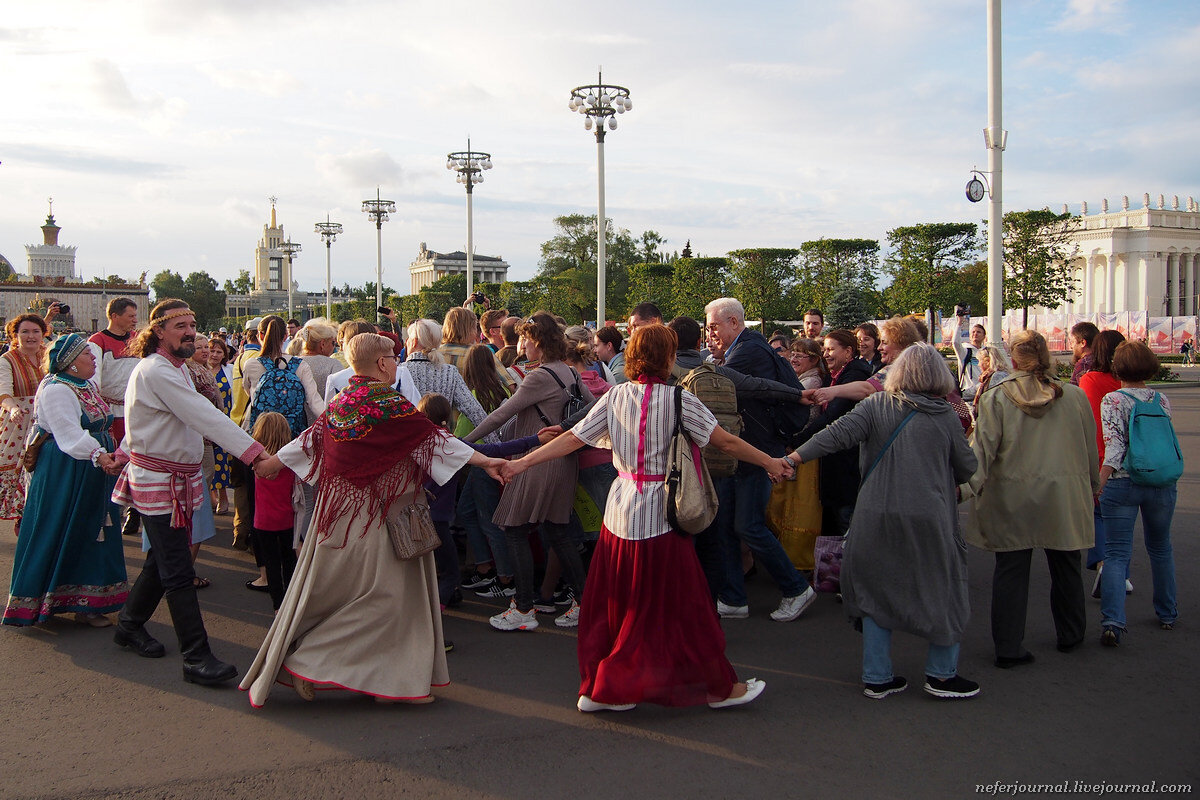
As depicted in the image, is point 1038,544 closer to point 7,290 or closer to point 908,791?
point 908,791

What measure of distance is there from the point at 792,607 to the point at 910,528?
1630 millimetres

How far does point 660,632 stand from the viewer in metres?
4.19

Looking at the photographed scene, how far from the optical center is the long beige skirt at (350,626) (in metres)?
4.28

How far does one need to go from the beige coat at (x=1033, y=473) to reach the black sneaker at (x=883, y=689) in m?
0.96

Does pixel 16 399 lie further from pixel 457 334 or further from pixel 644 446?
pixel 644 446

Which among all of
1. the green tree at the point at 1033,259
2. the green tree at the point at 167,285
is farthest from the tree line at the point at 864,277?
the green tree at the point at 167,285

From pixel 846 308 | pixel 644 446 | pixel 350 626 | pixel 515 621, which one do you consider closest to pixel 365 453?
pixel 350 626

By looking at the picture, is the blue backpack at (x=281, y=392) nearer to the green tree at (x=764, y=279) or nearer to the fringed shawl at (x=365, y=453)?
the fringed shawl at (x=365, y=453)

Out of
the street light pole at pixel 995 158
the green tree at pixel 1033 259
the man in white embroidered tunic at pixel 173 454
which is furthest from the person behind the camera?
the green tree at pixel 1033 259

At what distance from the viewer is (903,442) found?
4398 millimetres

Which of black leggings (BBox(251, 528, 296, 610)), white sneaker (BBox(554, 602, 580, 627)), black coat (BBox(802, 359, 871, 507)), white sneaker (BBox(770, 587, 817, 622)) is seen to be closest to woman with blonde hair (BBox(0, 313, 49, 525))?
black leggings (BBox(251, 528, 296, 610))

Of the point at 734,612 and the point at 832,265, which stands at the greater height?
the point at 832,265

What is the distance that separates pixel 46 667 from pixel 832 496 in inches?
199

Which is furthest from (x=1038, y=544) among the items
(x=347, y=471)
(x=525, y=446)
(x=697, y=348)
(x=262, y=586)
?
(x=262, y=586)
